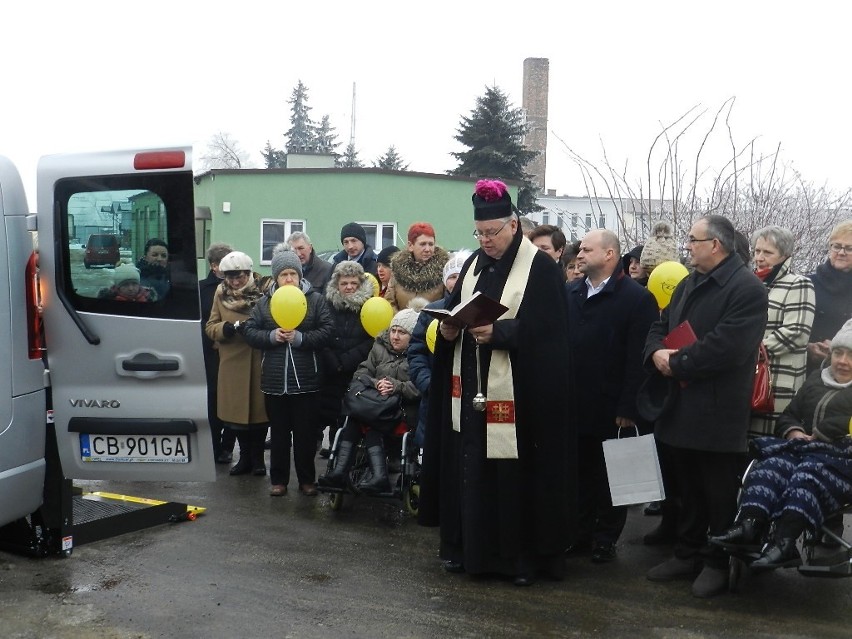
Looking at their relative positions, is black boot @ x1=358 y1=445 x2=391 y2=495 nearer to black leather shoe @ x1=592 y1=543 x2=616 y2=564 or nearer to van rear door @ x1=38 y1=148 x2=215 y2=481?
black leather shoe @ x1=592 y1=543 x2=616 y2=564

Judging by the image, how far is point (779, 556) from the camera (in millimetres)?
5273

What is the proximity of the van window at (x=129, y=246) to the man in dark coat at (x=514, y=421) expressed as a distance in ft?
5.07

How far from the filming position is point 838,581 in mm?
6090

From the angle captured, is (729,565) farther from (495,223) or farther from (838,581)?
(495,223)

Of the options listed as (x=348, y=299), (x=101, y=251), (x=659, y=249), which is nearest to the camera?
(x=101, y=251)

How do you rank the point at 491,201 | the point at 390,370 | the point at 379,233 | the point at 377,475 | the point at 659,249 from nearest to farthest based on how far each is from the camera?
the point at 491,201 → the point at 377,475 → the point at 390,370 → the point at 659,249 → the point at 379,233

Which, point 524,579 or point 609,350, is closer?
point 524,579

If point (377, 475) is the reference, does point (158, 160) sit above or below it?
above

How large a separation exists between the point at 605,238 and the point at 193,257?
259cm

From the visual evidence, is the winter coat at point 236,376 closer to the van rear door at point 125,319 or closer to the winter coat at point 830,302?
the van rear door at point 125,319

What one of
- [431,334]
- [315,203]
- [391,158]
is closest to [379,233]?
[315,203]

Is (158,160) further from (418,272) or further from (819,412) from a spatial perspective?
(819,412)

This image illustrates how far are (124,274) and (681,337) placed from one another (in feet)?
9.89

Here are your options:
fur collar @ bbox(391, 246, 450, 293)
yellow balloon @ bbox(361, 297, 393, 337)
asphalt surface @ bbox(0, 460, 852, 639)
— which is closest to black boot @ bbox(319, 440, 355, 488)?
asphalt surface @ bbox(0, 460, 852, 639)
